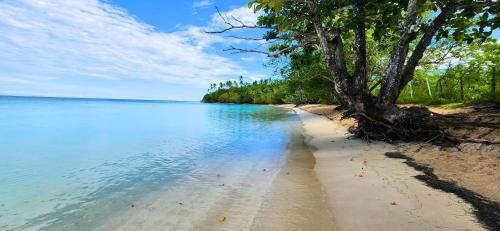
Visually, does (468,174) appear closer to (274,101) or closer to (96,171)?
(96,171)

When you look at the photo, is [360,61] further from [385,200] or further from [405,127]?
[385,200]

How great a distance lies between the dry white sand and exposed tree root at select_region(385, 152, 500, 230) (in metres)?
0.12

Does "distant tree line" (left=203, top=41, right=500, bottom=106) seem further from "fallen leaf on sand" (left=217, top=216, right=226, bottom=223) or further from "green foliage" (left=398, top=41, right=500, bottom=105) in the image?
"fallen leaf on sand" (left=217, top=216, right=226, bottom=223)

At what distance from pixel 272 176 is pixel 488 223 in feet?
14.4

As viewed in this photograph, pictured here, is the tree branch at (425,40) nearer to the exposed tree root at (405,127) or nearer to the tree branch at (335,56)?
the exposed tree root at (405,127)

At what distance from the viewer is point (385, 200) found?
4.93 m

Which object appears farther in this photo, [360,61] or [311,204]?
[360,61]

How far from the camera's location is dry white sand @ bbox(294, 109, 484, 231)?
4.02 metres

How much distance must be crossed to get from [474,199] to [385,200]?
1.30 m

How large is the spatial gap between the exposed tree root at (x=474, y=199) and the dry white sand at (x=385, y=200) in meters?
0.12

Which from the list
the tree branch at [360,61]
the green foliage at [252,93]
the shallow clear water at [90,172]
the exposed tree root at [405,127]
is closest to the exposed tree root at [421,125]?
the exposed tree root at [405,127]

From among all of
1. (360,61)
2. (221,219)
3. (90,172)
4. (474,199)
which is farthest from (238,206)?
(360,61)

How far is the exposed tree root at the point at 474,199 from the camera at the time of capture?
3.92 m

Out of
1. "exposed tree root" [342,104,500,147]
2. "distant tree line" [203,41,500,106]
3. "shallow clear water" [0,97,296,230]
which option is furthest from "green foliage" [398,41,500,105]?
"shallow clear water" [0,97,296,230]
